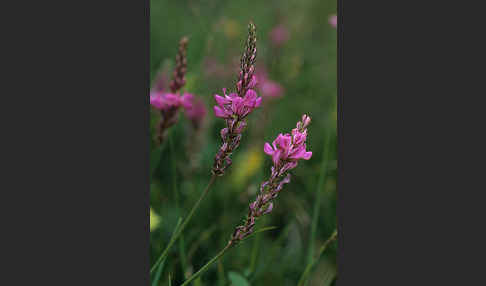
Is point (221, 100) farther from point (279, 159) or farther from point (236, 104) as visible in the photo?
point (279, 159)

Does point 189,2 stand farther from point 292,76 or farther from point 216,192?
point 216,192

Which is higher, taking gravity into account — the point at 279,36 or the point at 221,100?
the point at 221,100

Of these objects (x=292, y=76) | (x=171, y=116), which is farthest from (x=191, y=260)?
(x=292, y=76)

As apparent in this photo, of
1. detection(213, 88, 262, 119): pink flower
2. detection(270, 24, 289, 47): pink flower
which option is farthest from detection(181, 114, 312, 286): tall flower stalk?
detection(270, 24, 289, 47): pink flower

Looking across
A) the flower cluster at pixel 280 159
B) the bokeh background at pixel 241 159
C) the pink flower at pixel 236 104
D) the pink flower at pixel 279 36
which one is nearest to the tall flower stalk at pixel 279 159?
the flower cluster at pixel 280 159

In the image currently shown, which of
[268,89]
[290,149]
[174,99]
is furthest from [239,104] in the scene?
[268,89]

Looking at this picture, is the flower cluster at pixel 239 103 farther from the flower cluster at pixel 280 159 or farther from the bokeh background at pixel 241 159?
the bokeh background at pixel 241 159
